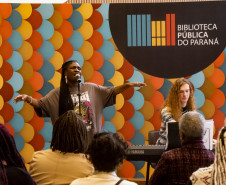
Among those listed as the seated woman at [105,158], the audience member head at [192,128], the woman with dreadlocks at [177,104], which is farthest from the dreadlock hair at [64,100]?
the seated woman at [105,158]

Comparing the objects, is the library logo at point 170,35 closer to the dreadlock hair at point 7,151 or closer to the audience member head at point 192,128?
the audience member head at point 192,128

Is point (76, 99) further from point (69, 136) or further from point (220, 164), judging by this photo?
point (220, 164)

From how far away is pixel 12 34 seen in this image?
522 cm

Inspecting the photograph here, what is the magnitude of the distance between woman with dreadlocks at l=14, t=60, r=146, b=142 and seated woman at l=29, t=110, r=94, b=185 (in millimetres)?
1661

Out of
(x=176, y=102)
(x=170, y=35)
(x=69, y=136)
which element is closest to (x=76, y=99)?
(x=176, y=102)

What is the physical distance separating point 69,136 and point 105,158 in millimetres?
488

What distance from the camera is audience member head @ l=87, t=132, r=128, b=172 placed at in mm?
1992

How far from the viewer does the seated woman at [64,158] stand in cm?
238

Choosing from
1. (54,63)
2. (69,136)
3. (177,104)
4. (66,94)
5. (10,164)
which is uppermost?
(54,63)

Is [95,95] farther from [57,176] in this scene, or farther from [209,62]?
[57,176]

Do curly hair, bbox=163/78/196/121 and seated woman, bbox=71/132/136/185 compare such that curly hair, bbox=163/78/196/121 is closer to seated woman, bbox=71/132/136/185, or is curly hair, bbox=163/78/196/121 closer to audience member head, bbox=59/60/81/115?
audience member head, bbox=59/60/81/115

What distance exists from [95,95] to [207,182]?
2.42m

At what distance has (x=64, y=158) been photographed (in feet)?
7.89

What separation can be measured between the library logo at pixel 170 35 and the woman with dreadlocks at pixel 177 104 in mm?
673
